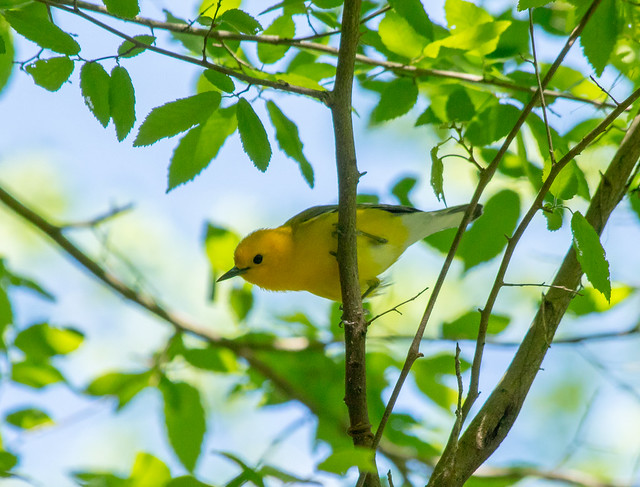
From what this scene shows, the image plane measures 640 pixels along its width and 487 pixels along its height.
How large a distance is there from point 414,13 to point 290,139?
33.8 inches

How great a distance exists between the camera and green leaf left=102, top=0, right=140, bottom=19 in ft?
9.12

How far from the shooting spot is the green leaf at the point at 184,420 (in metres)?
4.54

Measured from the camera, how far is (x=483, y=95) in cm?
373

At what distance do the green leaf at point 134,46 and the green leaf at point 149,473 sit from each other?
152 centimetres

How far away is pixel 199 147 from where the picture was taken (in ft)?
11.4

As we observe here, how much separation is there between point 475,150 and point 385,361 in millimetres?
1635

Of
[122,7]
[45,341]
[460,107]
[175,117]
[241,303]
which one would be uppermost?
[241,303]

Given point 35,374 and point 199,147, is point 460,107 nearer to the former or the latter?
point 199,147

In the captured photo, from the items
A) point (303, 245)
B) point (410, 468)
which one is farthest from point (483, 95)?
point (410, 468)

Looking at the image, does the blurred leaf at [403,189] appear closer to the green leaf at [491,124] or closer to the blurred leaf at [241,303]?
the green leaf at [491,124]

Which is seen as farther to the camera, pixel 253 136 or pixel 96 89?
pixel 253 136

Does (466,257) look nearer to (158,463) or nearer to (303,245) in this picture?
(303,245)

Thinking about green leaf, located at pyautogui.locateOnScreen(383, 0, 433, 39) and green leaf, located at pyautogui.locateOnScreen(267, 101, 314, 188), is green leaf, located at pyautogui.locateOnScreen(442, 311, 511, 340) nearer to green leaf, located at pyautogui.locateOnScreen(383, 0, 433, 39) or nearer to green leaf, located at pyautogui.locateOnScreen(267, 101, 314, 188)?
green leaf, located at pyautogui.locateOnScreen(267, 101, 314, 188)

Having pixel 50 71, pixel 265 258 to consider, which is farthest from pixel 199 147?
pixel 265 258
